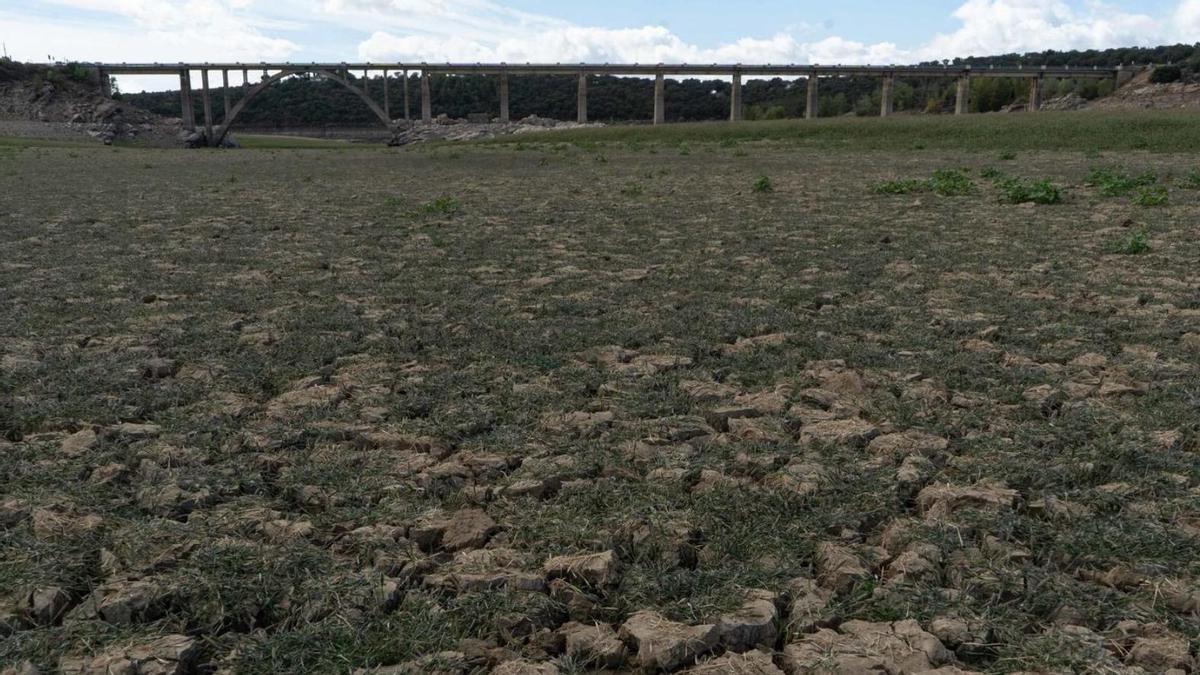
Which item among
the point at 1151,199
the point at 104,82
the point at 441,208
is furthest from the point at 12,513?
the point at 104,82

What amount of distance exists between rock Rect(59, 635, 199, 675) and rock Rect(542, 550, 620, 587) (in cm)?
110

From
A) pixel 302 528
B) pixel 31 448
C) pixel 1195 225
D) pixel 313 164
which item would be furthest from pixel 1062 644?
pixel 313 164

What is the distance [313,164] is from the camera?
25.8m

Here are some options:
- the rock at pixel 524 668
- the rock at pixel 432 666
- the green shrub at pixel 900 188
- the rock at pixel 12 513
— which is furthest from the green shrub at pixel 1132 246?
the rock at pixel 12 513

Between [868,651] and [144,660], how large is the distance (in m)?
2.04

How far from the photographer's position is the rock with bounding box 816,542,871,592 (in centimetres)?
306

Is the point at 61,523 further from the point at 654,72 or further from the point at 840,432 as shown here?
the point at 654,72

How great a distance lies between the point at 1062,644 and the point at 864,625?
0.55 meters

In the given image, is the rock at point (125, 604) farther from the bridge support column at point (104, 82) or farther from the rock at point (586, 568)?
the bridge support column at point (104, 82)

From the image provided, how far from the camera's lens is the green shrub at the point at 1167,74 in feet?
343

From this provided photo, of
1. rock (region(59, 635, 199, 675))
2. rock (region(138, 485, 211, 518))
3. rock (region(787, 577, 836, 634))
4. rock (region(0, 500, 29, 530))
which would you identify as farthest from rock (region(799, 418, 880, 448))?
rock (region(0, 500, 29, 530))

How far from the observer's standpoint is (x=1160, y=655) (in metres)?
2.63

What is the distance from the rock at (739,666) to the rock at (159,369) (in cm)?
374

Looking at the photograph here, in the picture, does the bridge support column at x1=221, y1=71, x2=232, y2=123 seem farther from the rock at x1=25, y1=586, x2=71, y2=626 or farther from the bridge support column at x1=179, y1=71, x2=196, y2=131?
the rock at x1=25, y1=586, x2=71, y2=626
